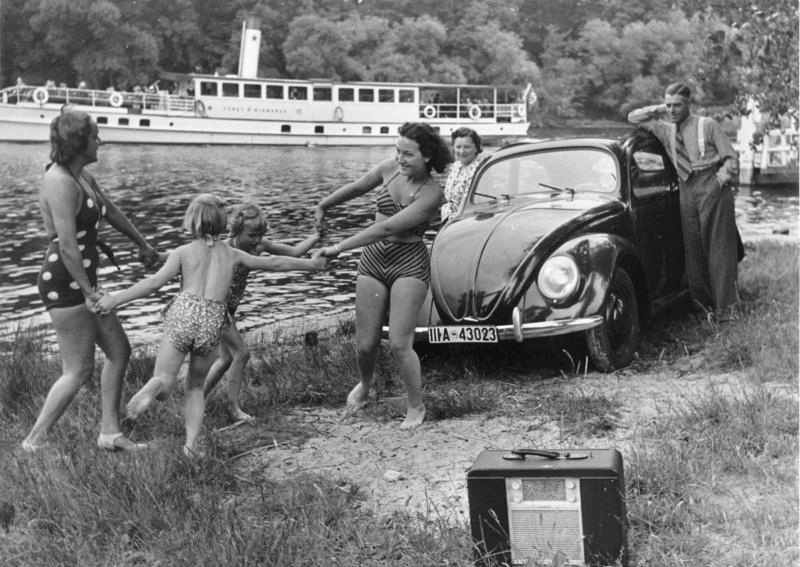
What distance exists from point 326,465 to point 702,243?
→ 15.0ft

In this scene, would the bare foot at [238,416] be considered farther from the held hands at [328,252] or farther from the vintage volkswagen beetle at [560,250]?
the vintage volkswagen beetle at [560,250]

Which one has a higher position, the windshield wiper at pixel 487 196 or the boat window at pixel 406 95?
the boat window at pixel 406 95

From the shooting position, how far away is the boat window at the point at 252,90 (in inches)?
2066

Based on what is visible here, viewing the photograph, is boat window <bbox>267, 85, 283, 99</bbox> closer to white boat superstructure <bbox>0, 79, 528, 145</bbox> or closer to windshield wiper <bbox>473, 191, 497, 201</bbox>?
white boat superstructure <bbox>0, 79, 528, 145</bbox>

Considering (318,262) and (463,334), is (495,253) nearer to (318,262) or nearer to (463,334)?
(463,334)

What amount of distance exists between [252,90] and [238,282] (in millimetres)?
49030

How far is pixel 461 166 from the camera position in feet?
27.9

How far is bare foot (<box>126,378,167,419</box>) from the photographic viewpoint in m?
→ 4.38

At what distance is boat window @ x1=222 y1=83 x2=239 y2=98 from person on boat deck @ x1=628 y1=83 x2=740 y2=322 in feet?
151

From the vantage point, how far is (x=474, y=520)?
3557 mm

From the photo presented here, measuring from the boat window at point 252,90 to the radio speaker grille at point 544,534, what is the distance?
167ft

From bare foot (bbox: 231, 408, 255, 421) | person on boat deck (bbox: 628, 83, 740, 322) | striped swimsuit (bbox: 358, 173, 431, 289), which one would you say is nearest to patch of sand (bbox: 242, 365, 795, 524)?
bare foot (bbox: 231, 408, 255, 421)

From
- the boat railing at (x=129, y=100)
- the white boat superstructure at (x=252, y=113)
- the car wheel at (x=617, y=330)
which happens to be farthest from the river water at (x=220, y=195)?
the car wheel at (x=617, y=330)

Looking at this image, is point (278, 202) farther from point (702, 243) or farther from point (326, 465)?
point (326, 465)
